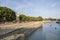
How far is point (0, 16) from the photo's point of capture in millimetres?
77062

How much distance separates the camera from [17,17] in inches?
4230

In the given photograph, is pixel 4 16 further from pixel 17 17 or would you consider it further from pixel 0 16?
pixel 17 17

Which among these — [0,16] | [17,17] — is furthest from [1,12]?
[17,17]

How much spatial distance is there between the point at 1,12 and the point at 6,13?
5.41 m

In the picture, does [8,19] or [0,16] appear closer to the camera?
[0,16]

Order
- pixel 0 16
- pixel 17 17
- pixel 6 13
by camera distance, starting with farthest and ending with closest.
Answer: pixel 17 17 < pixel 6 13 < pixel 0 16

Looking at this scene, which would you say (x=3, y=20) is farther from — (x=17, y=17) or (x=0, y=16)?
(x=17, y=17)

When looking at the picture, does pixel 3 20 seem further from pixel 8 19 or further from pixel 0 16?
pixel 8 19

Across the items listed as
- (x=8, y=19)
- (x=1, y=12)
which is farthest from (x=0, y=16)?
(x=8, y=19)

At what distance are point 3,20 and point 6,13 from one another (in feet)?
21.4

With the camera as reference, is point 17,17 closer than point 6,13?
No

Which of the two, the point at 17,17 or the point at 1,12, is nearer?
the point at 1,12

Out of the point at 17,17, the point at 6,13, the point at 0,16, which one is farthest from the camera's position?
the point at 17,17

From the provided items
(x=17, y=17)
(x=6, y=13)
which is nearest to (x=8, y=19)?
(x=6, y=13)
